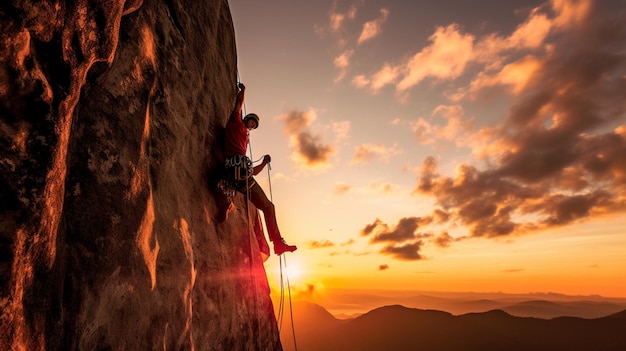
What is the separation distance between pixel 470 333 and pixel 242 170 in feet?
619

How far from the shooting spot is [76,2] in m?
3.55

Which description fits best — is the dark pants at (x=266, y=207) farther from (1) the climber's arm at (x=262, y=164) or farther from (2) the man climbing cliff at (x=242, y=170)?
(1) the climber's arm at (x=262, y=164)

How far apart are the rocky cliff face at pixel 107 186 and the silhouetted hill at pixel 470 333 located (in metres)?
170

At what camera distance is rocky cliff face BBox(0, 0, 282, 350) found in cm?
298

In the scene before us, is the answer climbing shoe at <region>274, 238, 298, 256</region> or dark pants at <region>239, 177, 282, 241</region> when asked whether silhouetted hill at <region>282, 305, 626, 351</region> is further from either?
dark pants at <region>239, 177, 282, 241</region>

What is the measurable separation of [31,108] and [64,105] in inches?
16.0

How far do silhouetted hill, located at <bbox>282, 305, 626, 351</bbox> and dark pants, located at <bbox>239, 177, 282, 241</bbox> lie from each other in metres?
166

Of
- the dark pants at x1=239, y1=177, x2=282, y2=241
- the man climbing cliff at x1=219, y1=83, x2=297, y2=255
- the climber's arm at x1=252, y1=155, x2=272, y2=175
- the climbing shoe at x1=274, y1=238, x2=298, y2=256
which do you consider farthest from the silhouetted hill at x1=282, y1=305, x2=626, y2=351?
the climber's arm at x1=252, y1=155, x2=272, y2=175

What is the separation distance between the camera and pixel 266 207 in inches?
400

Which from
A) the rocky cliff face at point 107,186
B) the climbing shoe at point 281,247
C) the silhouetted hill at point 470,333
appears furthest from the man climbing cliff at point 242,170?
the silhouetted hill at point 470,333

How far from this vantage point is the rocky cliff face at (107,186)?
2977 mm

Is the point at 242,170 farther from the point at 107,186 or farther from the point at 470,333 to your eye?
the point at 470,333

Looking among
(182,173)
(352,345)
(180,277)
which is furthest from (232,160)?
(352,345)

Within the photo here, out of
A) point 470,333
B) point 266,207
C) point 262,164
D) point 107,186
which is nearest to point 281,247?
point 266,207
